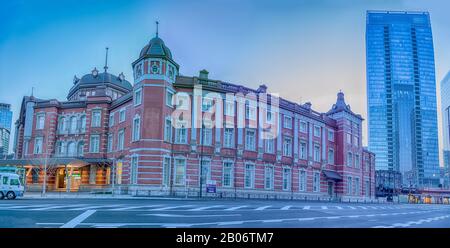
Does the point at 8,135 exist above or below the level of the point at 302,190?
above

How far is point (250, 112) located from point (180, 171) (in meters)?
7.59

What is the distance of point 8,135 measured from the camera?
3943 mm

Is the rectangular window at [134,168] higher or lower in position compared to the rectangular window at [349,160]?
lower

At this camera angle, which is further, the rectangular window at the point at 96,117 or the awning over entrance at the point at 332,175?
the awning over entrance at the point at 332,175

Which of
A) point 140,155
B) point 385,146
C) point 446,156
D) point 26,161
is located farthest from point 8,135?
point 26,161

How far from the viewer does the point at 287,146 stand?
3628 centimetres

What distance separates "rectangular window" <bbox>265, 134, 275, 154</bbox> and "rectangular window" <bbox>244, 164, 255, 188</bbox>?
8.62 feet

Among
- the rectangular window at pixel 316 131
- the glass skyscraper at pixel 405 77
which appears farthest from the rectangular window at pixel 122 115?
the glass skyscraper at pixel 405 77

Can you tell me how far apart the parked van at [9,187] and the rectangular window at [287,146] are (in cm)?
2335

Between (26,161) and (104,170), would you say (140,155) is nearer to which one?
(104,170)

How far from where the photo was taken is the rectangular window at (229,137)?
31.0m

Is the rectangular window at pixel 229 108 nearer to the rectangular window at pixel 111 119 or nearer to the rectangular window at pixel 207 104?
the rectangular window at pixel 207 104

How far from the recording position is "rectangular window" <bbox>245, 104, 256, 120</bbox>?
29203 millimetres
